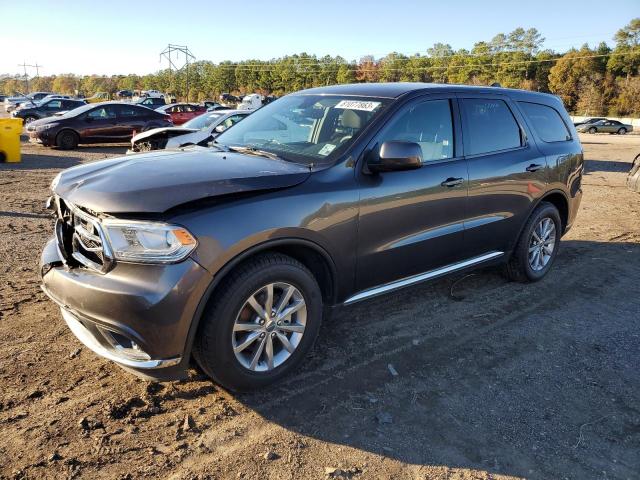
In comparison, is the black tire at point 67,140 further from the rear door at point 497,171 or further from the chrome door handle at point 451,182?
the chrome door handle at point 451,182

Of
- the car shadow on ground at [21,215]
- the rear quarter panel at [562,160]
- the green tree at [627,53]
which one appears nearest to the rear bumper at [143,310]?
the rear quarter panel at [562,160]

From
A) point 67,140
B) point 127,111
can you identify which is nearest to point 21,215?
point 67,140

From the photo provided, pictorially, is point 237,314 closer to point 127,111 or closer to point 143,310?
point 143,310

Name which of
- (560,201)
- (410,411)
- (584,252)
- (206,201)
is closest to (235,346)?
(206,201)

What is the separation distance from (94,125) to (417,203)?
15.5 m

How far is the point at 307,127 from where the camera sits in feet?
12.8

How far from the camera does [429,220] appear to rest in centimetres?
384

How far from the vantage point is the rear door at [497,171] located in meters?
4.25

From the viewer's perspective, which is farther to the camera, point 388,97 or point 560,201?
point 560,201

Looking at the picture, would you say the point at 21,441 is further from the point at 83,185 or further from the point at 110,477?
the point at 83,185

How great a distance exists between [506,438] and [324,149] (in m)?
2.14

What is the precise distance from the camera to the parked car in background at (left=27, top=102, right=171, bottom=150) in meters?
15.8

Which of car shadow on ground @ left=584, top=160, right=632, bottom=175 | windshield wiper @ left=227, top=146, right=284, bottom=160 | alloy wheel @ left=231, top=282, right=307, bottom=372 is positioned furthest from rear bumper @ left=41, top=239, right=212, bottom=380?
car shadow on ground @ left=584, top=160, right=632, bottom=175

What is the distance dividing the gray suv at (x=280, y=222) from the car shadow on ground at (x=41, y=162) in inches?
391
